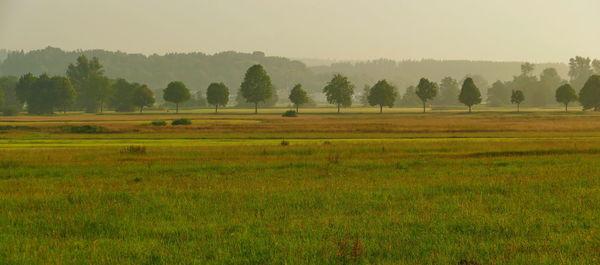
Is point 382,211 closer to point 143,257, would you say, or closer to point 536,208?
point 536,208

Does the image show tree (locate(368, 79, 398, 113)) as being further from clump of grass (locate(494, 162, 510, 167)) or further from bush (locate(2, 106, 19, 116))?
clump of grass (locate(494, 162, 510, 167))

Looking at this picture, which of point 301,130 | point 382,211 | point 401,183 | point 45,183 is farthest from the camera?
point 301,130

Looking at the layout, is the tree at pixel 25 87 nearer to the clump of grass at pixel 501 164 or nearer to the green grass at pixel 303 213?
the green grass at pixel 303 213

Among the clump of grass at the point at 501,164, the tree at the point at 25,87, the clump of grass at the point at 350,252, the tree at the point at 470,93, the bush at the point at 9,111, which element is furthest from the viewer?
the tree at the point at 25,87

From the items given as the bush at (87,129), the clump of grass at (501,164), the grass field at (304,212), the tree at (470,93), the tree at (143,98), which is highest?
the tree at (470,93)

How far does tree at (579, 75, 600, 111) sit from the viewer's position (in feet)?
475

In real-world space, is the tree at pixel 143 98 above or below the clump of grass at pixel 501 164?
above

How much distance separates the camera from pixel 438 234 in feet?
42.5

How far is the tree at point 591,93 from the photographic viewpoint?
145m

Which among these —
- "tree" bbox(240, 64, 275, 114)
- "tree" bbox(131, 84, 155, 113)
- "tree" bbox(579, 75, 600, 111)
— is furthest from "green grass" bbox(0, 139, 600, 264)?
"tree" bbox(131, 84, 155, 113)

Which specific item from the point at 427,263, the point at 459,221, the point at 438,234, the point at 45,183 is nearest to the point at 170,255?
the point at 427,263

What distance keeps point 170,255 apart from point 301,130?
208 feet

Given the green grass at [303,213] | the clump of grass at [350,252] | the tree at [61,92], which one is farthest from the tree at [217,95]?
the clump of grass at [350,252]

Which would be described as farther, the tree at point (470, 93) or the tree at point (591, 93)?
the tree at point (470, 93)
